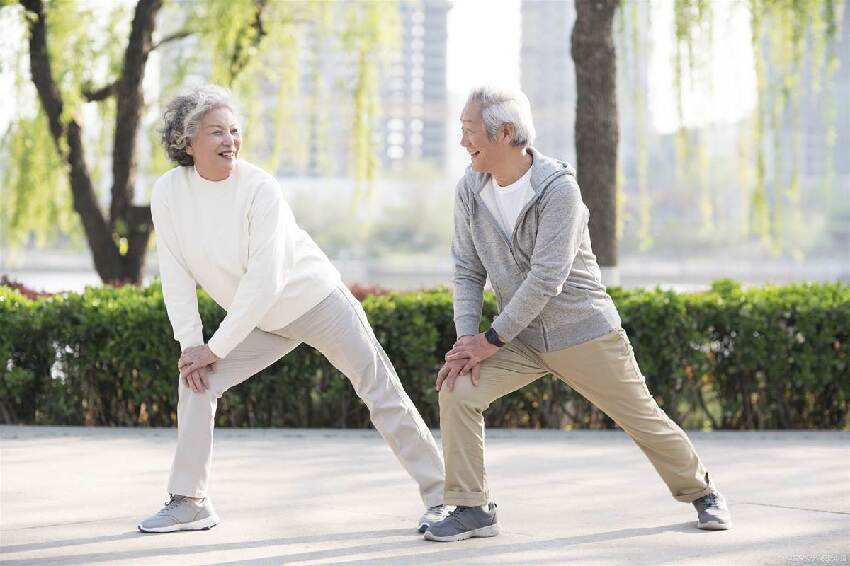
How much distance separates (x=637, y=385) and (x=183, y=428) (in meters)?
1.59

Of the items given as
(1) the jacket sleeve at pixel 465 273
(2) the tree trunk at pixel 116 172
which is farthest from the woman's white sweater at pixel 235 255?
(2) the tree trunk at pixel 116 172

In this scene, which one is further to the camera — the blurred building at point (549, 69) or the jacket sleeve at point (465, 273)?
the blurred building at point (549, 69)

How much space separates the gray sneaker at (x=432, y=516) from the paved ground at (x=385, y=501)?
6 centimetres

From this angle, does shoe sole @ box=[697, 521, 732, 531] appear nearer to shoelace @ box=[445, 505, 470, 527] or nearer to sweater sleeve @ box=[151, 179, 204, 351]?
shoelace @ box=[445, 505, 470, 527]

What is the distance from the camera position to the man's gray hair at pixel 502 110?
14.4 feet

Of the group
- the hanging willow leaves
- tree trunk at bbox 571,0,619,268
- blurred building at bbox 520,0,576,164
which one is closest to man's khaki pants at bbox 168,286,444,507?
tree trunk at bbox 571,0,619,268

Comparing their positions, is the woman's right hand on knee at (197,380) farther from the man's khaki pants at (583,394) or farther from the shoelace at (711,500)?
the shoelace at (711,500)

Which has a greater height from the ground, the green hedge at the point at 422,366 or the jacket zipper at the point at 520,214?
the jacket zipper at the point at 520,214

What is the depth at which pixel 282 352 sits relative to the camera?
4902mm

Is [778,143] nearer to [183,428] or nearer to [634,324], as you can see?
[634,324]

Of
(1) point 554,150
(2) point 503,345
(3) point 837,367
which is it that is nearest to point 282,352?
(2) point 503,345

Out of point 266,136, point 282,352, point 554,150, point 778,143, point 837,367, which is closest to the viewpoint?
point 282,352

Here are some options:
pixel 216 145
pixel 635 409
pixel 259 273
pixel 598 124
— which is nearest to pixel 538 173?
pixel 635 409

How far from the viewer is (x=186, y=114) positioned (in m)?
4.60
